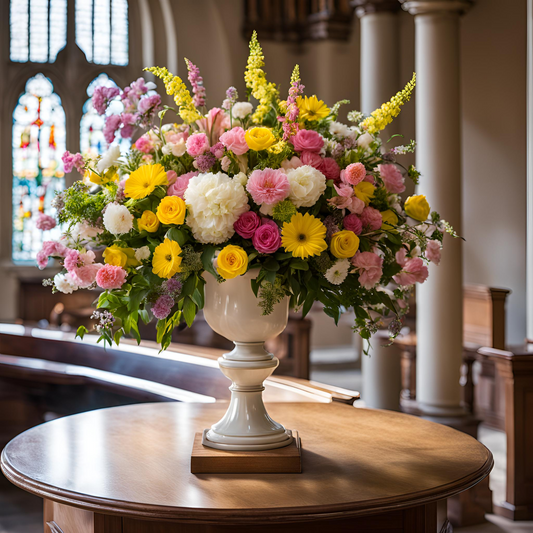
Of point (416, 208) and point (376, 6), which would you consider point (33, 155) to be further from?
point (416, 208)

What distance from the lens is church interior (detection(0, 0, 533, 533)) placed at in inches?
63.6

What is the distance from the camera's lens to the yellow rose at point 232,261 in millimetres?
1585

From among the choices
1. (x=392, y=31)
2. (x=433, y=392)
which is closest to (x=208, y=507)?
(x=433, y=392)

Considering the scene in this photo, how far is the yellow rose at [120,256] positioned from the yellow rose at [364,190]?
0.55 meters

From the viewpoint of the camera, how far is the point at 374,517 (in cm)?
159

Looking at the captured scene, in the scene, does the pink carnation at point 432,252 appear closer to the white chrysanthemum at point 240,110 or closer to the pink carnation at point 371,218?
the pink carnation at point 371,218

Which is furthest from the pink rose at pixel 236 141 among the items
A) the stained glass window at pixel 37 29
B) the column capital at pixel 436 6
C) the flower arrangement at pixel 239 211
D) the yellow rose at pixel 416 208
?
the stained glass window at pixel 37 29

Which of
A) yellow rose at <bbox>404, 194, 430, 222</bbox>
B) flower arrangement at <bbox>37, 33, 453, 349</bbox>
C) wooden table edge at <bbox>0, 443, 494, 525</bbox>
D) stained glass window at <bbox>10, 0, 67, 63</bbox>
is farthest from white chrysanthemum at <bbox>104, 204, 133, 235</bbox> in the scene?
stained glass window at <bbox>10, 0, 67, 63</bbox>

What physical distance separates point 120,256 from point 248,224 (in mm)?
314

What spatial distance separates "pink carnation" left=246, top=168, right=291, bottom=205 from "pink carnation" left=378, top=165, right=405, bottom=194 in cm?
30

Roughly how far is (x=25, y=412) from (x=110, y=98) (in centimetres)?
293

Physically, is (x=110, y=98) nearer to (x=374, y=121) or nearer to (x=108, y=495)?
(x=374, y=121)

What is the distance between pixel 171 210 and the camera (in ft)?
5.32

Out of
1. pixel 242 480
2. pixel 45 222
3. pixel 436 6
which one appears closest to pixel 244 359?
pixel 242 480
